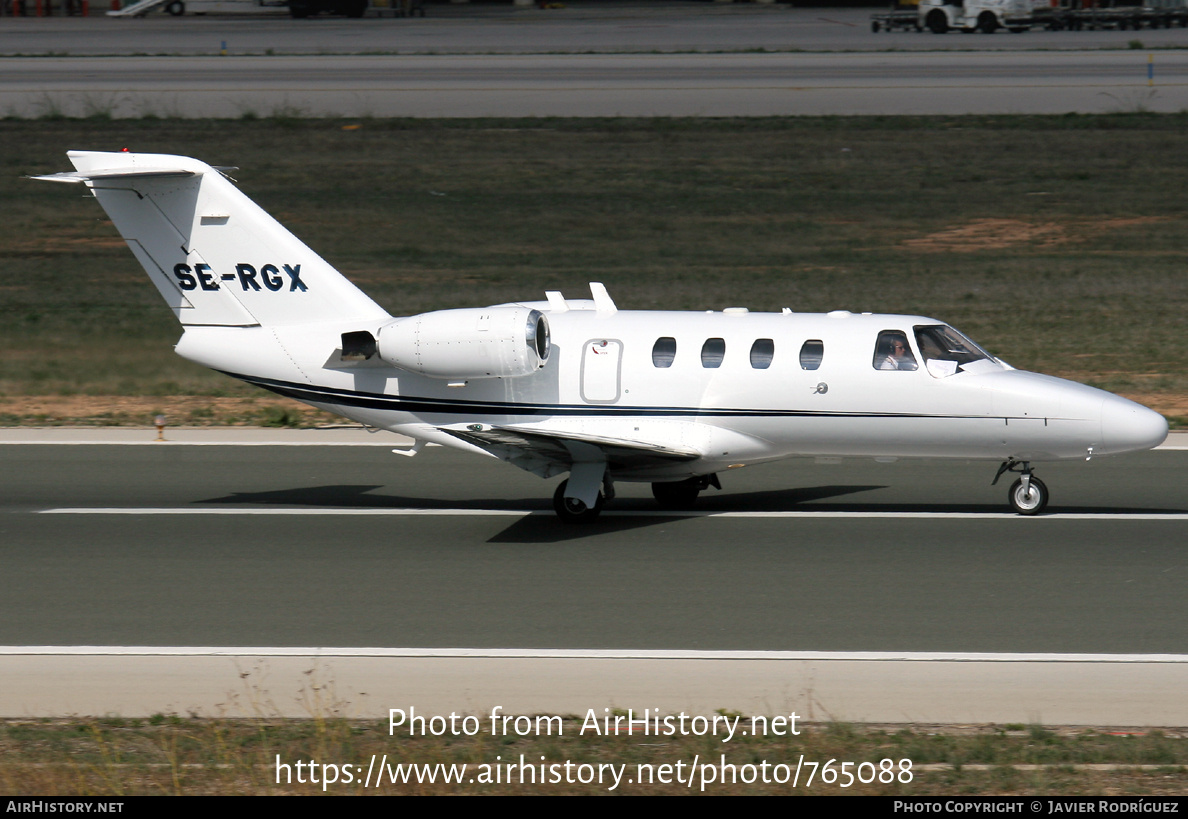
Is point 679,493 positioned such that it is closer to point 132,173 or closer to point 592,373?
point 592,373

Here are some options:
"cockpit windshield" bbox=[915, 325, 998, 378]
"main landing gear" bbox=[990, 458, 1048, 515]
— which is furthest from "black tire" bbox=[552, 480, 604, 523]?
"main landing gear" bbox=[990, 458, 1048, 515]

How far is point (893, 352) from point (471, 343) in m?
4.59

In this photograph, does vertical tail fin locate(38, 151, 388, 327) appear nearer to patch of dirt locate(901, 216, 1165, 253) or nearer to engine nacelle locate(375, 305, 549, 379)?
engine nacelle locate(375, 305, 549, 379)

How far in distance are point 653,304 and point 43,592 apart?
759 inches

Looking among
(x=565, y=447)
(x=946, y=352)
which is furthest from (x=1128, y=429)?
(x=565, y=447)

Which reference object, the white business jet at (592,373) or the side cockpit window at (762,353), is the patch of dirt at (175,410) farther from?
the side cockpit window at (762,353)

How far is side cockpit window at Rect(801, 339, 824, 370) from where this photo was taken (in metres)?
15.6

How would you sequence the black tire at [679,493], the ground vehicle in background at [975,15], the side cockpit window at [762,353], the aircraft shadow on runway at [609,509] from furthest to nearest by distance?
1. the ground vehicle in background at [975,15]
2. the black tire at [679,493]
3. the aircraft shadow on runway at [609,509]
4. the side cockpit window at [762,353]

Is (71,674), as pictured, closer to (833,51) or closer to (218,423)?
(218,423)

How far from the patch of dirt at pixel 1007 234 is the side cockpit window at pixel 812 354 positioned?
2183 centimetres

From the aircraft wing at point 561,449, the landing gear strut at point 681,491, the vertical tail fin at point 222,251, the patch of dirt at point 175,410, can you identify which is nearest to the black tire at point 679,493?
the landing gear strut at point 681,491

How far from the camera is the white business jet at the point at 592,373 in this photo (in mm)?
15414

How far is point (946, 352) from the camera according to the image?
51.4ft

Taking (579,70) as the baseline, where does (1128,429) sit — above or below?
below
